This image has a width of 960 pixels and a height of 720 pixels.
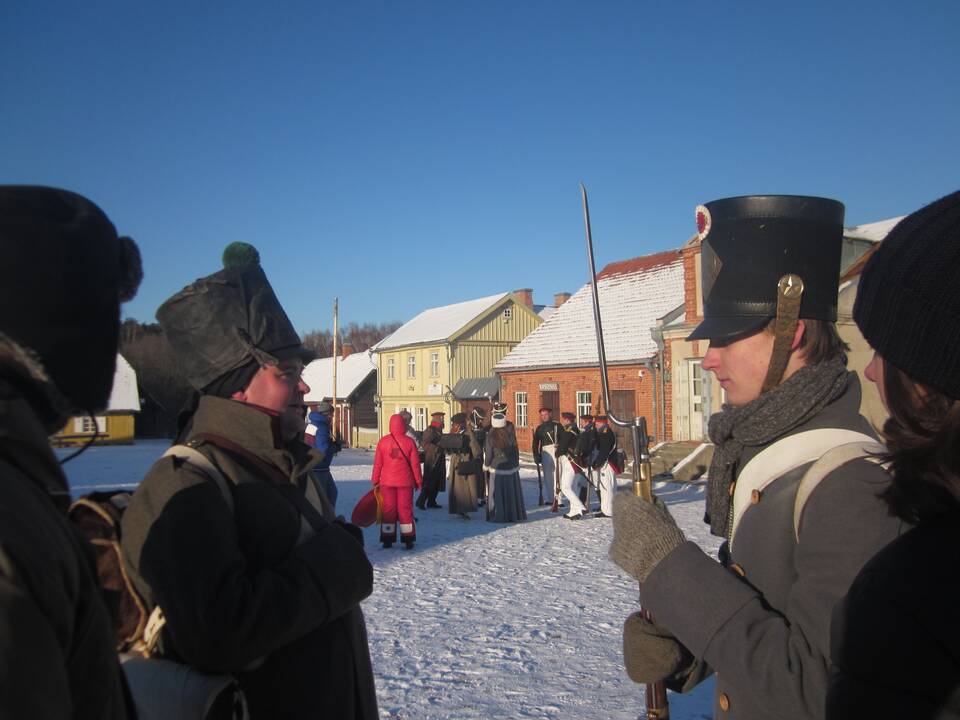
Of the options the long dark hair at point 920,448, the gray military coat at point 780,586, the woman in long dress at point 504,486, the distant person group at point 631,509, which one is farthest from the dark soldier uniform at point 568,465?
the long dark hair at point 920,448

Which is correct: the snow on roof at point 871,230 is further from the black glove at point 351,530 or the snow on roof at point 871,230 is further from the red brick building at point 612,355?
the black glove at point 351,530

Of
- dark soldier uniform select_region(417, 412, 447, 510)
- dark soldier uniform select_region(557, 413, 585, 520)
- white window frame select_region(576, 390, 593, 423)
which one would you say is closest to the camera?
dark soldier uniform select_region(557, 413, 585, 520)

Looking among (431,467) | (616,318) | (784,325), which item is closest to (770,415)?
(784,325)

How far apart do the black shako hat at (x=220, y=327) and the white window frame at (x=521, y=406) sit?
84.2 feet

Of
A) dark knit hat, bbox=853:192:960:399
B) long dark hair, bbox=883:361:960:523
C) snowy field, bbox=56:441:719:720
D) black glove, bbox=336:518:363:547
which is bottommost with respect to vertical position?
snowy field, bbox=56:441:719:720

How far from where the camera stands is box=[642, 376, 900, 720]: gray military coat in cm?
144

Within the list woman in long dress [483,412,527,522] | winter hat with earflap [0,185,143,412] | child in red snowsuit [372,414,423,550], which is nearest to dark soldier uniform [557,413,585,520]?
woman in long dress [483,412,527,522]

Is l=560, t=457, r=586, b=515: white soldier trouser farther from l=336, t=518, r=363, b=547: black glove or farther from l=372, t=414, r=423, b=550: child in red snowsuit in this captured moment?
l=336, t=518, r=363, b=547: black glove

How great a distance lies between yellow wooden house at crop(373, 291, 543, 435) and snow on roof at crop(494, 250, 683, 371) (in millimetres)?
6764

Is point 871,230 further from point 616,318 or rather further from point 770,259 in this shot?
point 770,259

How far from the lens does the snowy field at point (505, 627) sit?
456 cm

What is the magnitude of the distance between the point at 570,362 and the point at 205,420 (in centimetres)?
2352

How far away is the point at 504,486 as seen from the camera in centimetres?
1227

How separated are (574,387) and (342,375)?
22.8 metres
